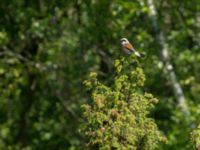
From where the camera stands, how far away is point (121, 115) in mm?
6039

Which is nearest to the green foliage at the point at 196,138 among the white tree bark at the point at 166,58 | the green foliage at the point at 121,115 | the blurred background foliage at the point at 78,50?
the green foliage at the point at 121,115

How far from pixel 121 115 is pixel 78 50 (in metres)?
12.0

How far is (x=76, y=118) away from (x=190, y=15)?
12.5ft

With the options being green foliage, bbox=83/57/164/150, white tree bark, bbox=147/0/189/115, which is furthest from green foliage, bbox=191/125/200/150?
white tree bark, bbox=147/0/189/115

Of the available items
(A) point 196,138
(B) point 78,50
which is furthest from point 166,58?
(A) point 196,138

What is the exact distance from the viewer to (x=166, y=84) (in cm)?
1869

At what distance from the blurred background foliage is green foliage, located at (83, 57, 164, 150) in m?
9.14

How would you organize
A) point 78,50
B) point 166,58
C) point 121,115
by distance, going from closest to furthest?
point 121,115 → point 166,58 → point 78,50

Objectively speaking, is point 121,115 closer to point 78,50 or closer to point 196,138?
point 196,138

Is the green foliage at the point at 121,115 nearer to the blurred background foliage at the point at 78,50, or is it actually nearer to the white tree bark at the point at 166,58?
the blurred background foliage at the point at 78,50

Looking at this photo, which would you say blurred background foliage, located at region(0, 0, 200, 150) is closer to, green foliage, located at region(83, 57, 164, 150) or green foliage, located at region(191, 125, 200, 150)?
green foliage, located at region(83, 57, 164, 150)

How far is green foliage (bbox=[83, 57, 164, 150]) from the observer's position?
5.99 m

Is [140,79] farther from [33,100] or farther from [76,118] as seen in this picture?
[33,100]

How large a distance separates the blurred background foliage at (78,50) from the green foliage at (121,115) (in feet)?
30.0
